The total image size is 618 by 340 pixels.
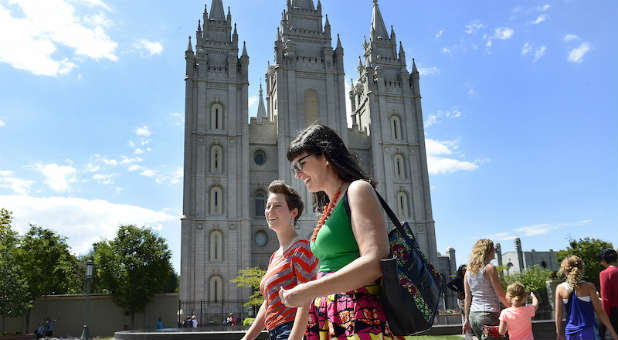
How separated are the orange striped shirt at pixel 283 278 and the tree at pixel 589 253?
3596cm

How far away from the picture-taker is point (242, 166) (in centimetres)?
3569

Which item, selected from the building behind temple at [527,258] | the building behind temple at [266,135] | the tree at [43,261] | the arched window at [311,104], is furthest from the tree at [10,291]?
the building behind temple at [527,258]

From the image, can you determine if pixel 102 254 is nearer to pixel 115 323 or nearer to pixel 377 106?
pixel 115 323

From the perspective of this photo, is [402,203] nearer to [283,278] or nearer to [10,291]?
[10,291]

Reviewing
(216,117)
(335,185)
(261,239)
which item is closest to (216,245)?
(261,239)

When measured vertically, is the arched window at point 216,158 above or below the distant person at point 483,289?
above

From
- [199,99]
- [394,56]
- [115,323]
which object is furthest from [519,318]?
Answer: [394,56]

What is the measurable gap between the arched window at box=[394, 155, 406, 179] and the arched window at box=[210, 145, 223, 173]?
47.7 feet

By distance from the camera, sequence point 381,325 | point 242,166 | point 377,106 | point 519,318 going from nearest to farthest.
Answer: point 381,325 < point 519,318 < point 242,166 < point 377,106

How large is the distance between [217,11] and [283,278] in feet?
132

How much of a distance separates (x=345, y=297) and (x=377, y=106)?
39152 millimetres

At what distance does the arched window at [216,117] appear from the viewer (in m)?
36.3

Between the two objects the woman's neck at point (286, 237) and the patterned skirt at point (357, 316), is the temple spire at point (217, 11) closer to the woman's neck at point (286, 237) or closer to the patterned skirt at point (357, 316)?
the woman's neck at point (286, 237)

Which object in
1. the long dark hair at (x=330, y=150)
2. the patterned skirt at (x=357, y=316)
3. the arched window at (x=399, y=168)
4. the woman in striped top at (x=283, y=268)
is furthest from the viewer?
the arched window at (x=399, y=168)
